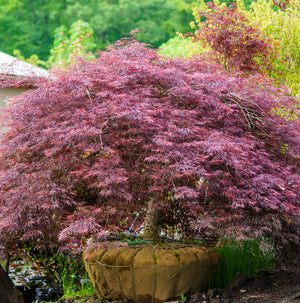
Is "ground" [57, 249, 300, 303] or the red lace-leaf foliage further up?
the red lace-leaf foliage

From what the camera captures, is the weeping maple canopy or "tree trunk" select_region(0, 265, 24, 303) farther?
the weeping maple canopy

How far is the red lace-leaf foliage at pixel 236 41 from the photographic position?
657 centimetres

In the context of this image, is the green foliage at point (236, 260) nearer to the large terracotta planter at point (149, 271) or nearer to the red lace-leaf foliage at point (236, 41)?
the large terracotta planter at point (149, 271)

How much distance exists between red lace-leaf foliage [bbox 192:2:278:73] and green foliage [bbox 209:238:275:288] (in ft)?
10.4

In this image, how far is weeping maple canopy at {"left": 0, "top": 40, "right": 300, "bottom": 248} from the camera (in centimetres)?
369

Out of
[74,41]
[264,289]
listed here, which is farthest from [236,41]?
[74,41]

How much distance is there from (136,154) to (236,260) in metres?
1.68

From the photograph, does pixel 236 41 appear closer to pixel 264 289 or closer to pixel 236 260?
pixel 236 260

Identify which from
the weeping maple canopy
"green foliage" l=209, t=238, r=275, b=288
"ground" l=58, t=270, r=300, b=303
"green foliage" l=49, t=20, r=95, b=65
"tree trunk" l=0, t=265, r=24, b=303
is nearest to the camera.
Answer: "tree trunk" l=0, t=265, r=24, b=303

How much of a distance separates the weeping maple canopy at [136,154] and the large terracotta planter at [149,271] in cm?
32

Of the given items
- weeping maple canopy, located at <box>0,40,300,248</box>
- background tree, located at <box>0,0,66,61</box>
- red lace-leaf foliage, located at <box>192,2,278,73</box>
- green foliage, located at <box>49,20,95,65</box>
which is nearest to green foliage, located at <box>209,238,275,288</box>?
weeping maple canopy, located at <box>0,40,300,248</box>

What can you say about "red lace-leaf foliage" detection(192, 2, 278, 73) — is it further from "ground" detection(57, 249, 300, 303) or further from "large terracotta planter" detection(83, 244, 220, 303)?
"large terracotta planter" detection(83, 244, 220, 303)

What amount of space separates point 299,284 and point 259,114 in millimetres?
1914

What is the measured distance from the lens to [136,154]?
377 centimetres
